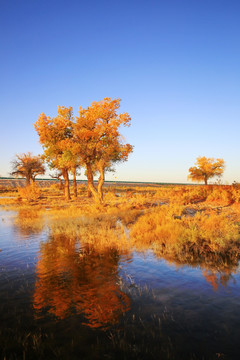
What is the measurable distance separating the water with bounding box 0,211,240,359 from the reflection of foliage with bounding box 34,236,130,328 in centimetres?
2

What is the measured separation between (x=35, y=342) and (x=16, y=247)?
7.07 m

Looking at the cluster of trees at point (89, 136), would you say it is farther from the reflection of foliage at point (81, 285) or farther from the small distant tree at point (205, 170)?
the small distant tree at point (205, 170)

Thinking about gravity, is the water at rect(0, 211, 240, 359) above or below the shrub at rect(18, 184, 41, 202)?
below

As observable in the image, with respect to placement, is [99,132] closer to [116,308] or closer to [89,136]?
[89,136]

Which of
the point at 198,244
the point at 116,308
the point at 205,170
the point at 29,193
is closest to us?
the point at 116,308

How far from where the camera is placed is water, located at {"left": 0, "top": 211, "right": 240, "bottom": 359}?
3996 mm

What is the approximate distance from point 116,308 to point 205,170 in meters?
62.3

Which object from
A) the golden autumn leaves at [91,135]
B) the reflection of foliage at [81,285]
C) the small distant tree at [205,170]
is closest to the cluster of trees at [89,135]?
the golden autumn leaves at [91,135]

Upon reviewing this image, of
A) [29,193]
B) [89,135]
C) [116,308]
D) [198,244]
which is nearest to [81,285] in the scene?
[116,308]

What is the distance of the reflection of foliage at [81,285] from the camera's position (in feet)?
17.0

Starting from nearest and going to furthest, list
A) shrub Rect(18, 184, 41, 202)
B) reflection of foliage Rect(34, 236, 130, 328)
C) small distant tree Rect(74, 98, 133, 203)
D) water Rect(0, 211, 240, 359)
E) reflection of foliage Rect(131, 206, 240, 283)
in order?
water Rect(0, 211, 240, 359) → reflection of foliage Rect(34, 236, 130, 328) → reflection of foliage Rect(131, 206, 240, 283) → small distant tree Rect(74, 98, 133, 203) → shrub Rect(18, 184, 41, 202)

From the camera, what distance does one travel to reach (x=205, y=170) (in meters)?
63.6

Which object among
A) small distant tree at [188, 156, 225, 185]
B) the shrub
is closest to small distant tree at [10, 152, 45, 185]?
the shrub

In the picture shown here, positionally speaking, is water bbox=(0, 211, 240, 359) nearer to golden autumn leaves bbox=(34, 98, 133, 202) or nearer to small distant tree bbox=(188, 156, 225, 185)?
golden autumn leaves bbox=(34, 98, 133, 202)
